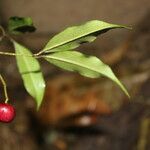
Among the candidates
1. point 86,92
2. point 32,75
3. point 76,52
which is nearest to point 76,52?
point 76,52

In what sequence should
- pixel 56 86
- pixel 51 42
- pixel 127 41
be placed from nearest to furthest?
1. pixel 51 42
2. pixel 56 86
3. pixel 127 41

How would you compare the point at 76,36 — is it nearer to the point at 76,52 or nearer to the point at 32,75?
the point at 76,52

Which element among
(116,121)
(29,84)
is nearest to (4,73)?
(116,121)

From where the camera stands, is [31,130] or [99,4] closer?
[31,130]

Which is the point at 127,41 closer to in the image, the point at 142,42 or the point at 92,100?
the point at 142,42

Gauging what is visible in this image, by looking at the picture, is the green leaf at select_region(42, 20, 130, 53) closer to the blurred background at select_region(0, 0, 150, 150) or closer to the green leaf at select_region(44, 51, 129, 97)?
the green leaf at select_region(44, 51, 129, 97)
